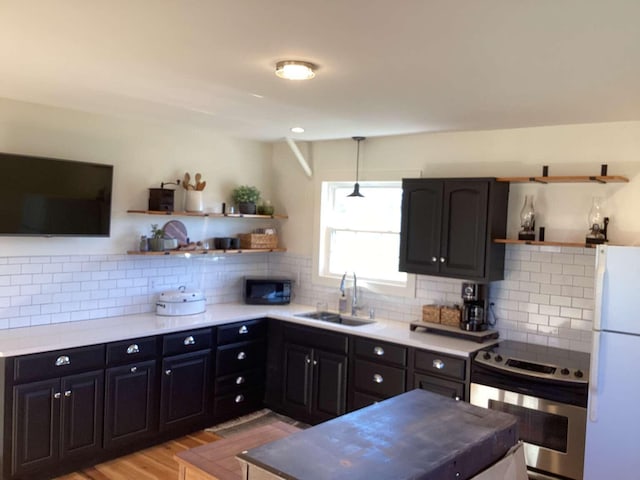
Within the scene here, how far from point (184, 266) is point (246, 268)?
0.73 metres

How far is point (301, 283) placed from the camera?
538 centimetres

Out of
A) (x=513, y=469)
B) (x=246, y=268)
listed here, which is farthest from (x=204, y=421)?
(x=513, y=469)

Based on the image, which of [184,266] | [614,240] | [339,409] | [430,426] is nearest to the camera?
[430,426]

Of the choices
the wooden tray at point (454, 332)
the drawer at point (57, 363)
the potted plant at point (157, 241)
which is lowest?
the drawer at point (57, 363)

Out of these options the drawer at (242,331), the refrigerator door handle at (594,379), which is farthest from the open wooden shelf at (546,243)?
the drawer at (242,331)

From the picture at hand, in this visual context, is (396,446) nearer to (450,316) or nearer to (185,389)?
(450,316)

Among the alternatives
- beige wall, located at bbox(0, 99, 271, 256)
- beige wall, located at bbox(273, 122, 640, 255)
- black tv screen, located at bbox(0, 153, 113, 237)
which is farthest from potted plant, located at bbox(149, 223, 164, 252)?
beige wall, located at bbox(273, 122, 640, 255)

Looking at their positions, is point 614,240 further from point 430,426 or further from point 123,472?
point 123,472

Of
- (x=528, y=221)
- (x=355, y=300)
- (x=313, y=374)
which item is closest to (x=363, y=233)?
(x=355, y=300)

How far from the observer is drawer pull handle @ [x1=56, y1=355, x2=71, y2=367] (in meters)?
3.42

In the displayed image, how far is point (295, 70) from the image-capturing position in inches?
98.3

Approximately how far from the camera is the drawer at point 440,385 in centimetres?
366

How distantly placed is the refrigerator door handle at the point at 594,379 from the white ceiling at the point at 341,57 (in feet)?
4.40

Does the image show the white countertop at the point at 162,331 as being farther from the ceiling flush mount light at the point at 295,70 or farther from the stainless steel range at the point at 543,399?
the ceiling flush mount light at the point at 295,70
